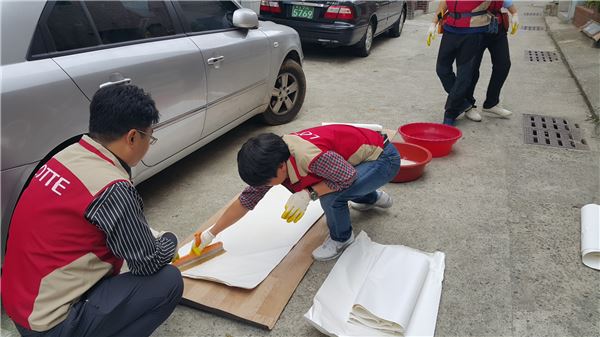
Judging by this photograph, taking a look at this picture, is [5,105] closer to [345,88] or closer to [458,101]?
[458,101]

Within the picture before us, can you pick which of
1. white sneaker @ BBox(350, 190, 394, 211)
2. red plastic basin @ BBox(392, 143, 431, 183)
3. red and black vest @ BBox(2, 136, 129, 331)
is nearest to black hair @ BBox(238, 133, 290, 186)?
red and black vest @ BBox(2, 136, 129, 331)

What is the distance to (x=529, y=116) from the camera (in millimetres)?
4570

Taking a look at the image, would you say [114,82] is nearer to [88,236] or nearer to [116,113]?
[116,113]

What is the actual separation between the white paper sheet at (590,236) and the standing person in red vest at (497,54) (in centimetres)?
191

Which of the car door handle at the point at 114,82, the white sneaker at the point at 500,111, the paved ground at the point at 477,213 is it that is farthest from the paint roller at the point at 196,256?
the white sneaker at the point at 500,111

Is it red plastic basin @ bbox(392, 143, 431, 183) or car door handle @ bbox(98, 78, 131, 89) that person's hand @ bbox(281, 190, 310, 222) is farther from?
red plastic basin @ bbox(392, 143, 431, 183)

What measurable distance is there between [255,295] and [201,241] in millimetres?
438

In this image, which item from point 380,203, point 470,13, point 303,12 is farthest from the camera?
point 303,12

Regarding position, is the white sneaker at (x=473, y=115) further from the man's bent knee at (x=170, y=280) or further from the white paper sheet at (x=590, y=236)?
the man's bent knee at (x=170, y=280)

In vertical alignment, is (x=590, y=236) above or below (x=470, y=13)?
below

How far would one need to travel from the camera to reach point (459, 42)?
3.91 metres

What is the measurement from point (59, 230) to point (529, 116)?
4.56 meters

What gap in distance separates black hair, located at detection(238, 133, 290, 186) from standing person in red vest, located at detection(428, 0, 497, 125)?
270cm

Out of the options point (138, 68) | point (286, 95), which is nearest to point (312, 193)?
point (138, 68)
